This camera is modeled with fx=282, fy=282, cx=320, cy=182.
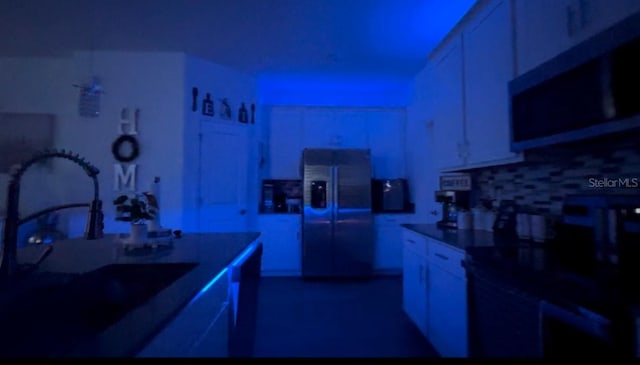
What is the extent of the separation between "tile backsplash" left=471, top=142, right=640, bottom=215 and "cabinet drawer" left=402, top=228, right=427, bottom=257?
70 cm

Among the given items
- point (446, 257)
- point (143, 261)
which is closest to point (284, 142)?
point (446, 257)

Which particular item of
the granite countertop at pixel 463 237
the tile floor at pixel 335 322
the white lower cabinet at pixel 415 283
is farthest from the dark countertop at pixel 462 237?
the tile floor at pixel 335 322

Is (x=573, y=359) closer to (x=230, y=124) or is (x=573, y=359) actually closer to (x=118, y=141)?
(x=230, y=124)

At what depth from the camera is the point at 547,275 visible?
3.25 ft

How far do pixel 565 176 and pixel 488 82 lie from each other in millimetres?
718

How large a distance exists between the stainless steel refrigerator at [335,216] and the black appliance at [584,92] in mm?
2314

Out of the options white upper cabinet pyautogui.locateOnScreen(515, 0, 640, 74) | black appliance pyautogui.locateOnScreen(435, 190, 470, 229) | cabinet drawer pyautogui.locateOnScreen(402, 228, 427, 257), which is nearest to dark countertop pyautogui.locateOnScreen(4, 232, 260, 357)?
cabinet drawer pyautogui.locateOnScreen(402, 228, 427, 257)

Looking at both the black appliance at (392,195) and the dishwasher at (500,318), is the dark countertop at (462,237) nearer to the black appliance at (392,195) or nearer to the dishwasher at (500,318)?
the dishwasher at (500,318)

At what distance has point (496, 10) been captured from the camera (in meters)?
1.75

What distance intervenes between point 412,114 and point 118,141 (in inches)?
141

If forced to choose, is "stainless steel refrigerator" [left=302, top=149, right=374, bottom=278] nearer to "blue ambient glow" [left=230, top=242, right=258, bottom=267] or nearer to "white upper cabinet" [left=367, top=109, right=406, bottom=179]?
"white upper cabinet" [left=367, top=109, right=406, bottom=179]

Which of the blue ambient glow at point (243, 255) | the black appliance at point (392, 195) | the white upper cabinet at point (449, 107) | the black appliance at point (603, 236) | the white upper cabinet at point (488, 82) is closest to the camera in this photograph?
the black appliance at point (603, 236)

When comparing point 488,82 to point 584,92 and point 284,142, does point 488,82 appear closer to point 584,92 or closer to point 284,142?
point 584,92

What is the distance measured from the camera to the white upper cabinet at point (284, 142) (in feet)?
13.5
